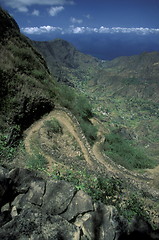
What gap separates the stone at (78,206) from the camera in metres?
6.26

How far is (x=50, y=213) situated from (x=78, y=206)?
0.97 meters

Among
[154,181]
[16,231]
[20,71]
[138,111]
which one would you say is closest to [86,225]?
[16,231]

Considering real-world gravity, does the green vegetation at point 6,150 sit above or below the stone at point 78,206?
below

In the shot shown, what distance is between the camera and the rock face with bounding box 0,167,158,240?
505 centimetres

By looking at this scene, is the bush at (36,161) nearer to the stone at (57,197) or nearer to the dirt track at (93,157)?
the dirt track at (93,157)

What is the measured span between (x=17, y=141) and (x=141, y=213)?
932 cm

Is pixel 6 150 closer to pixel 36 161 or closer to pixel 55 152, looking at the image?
pixel 36 161

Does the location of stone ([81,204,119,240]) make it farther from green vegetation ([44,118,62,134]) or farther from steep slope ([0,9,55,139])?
green vegetation ([44,118,62,134])

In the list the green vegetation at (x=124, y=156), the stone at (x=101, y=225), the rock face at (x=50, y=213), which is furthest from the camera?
the green vegetation at (x=124, y=156)

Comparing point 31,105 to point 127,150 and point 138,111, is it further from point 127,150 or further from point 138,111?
point 138,111

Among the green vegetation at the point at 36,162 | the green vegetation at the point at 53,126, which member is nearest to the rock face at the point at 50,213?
the green vegetation at the point at 36,162

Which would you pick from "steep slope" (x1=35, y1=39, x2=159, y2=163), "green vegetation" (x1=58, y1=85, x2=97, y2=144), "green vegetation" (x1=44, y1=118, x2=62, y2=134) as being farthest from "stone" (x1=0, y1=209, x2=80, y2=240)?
"steep slope" (x1=35, y1=39, x2=159, y2=163)

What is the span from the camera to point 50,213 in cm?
621

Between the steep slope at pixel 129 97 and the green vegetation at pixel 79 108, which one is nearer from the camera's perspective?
the green vegetation at pixel 79 108
